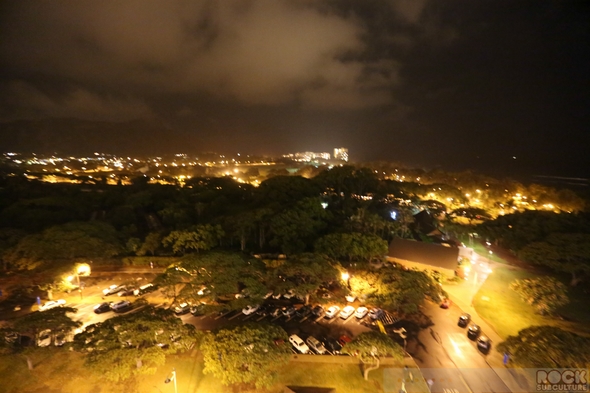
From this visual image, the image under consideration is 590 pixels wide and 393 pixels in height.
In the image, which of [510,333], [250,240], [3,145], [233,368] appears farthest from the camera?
[3,145]

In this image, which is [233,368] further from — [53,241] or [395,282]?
[53,241]

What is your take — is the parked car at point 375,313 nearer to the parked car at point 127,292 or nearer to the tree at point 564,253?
the tree at point 564,253

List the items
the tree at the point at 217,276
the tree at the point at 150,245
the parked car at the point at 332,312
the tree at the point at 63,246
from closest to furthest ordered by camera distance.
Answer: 1. the tree at the point at 217,276
2. the parked car at the point at 332,312
3. the tree at the point at 63,246
4. the tree at the point at 150,245

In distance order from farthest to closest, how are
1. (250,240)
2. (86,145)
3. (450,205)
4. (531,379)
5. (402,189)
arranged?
(86,145) → (402,189) → (450,205) → (250,240) → (531,379)

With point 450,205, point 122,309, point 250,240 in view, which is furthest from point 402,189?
point 122,309

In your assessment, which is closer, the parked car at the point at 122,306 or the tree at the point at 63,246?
the parked car at the point at 122,306

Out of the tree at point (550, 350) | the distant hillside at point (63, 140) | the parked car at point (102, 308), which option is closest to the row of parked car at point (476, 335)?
the tree at point (550, 350)

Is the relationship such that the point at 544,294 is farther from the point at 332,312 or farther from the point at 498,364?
the point at 332,312

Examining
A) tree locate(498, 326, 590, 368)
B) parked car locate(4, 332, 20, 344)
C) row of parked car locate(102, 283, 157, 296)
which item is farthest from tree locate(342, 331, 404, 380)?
row of parked car locate(102, 283, 157, 296)

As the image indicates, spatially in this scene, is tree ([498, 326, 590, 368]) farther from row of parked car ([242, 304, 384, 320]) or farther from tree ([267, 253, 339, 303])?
tree ([267, 253, 339, 303])
